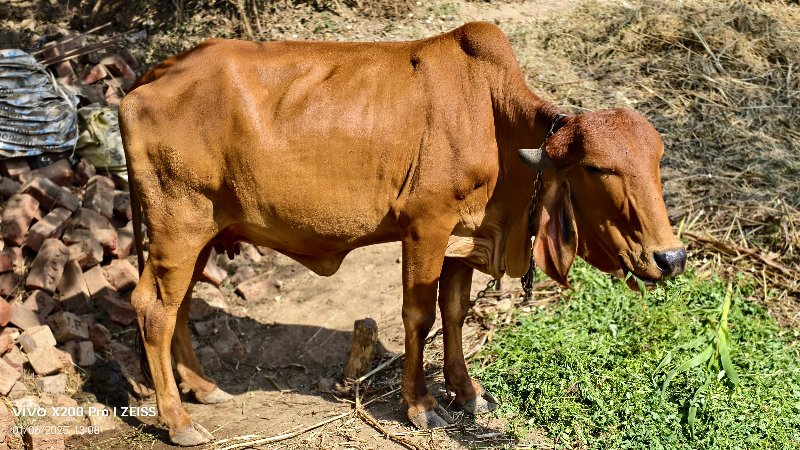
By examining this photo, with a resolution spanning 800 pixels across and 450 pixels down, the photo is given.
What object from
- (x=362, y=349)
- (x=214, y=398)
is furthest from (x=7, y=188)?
(x=362, y=349)

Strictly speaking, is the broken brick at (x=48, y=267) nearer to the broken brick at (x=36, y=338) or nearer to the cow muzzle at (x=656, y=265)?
the broken brick at (x=36, y=338)

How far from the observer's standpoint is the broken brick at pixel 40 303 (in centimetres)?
666

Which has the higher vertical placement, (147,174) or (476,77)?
(476,77)

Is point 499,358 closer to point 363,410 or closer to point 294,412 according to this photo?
point 363,410

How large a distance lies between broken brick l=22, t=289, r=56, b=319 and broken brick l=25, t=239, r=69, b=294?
7 cm

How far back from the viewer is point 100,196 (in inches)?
295

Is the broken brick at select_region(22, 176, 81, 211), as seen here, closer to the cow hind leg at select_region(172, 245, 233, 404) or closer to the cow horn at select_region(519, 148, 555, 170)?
the cow hind leg at select_region(172, 245, 233, 404)

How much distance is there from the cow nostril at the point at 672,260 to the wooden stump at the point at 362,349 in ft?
7.34

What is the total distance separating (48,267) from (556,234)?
12.9ft

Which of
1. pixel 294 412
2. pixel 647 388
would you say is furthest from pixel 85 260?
pixel 647 388

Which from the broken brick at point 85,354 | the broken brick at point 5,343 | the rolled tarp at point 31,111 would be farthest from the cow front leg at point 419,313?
the rolled tarp at point 31,111

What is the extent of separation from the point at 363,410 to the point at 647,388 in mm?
1787

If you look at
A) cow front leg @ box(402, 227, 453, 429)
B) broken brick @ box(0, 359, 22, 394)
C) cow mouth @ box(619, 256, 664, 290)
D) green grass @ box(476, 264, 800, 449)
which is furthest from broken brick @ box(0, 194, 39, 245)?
cow mouth @ box(619, 256, 664, 290)

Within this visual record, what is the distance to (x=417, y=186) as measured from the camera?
5.24 m
